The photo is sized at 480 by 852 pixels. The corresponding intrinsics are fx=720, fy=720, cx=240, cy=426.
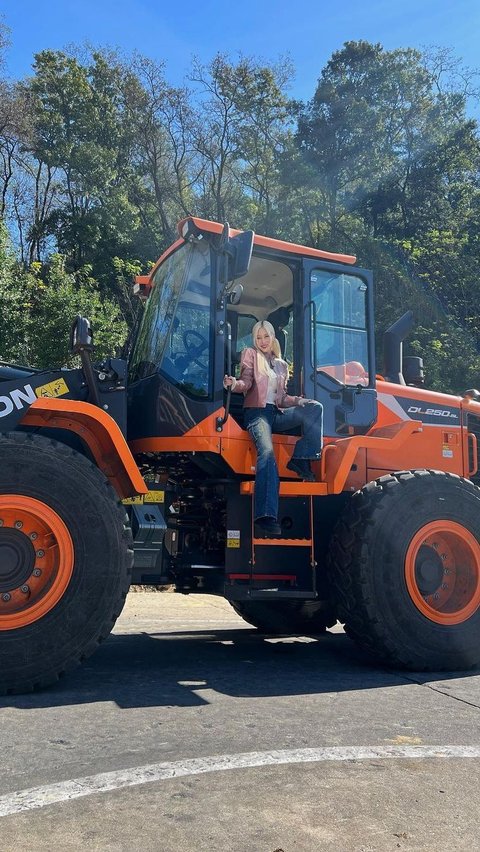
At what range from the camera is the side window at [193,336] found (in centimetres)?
540

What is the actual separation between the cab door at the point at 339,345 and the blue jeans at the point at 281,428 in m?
0.32

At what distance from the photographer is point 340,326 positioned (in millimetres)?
6035

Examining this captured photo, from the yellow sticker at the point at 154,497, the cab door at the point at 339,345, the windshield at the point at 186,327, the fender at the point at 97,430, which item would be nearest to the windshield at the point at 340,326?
the cab door at the point at 339,345

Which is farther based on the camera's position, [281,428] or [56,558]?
[281,428]

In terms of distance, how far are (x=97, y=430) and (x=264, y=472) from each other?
122 cm

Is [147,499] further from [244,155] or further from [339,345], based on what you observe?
[244,155]

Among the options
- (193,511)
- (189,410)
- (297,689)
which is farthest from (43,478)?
(297,689)

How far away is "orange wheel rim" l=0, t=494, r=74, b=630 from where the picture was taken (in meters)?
4.38

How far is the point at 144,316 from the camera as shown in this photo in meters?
6.36

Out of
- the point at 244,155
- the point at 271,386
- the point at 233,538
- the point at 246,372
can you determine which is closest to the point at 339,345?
the point at 271,386

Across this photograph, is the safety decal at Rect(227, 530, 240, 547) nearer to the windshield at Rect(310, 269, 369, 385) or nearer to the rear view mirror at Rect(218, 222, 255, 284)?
the windshield at Rect(310, 269, 369, 385)

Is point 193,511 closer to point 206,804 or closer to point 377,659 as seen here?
point 377,659

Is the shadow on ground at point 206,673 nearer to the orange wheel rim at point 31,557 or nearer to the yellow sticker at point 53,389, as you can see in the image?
the orange wheel rim at point 31,557

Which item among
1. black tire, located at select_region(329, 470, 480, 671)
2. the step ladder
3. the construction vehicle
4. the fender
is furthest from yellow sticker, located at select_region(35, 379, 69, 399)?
black tire, located at select_region(329, 470, 480, 671)
